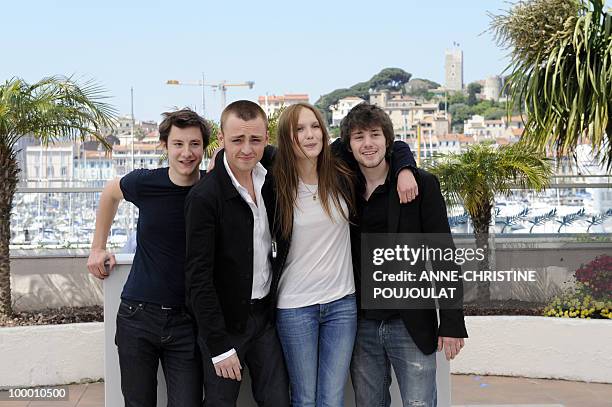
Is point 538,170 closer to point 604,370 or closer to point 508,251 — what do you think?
point 508,251

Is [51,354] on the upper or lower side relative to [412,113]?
lower

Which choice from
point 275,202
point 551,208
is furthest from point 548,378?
point 275,202

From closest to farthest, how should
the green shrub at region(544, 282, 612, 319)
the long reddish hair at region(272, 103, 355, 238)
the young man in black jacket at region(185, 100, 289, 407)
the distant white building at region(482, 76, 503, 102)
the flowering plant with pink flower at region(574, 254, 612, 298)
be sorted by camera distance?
the young man in black jacket at region(185, 100, 289, 407)
the long reddish hair at region(272, 103, 355, 238)
the green shrub at region(544, 282, 612, 319)
the flowering plant with pink flower at region(574, 254, 612, 298)
the distant white building at region(482, 76, 503, 102)

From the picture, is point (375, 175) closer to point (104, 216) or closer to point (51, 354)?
point (104, 216)

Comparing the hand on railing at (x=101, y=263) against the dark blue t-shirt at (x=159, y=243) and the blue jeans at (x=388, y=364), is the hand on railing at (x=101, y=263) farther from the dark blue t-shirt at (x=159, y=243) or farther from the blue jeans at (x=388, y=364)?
the blue jeans at (x=388, y=364)

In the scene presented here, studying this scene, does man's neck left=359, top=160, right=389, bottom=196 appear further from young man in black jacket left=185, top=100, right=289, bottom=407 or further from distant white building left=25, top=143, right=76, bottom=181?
distant white building left=25, top=143, right=76, bottom=181

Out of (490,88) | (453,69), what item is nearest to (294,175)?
(490,88)

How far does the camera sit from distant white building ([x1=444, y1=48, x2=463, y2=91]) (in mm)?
192312

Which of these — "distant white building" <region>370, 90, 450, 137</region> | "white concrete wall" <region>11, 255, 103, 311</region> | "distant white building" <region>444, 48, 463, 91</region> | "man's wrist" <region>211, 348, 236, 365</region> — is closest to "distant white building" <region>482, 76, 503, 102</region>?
"distant white building" <region>370, 90, 450, 137</region>

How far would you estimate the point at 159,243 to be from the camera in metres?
3.08

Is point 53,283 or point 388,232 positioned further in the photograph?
point 53,283

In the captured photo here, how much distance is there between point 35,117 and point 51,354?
198 cm

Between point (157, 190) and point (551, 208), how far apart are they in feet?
17.6

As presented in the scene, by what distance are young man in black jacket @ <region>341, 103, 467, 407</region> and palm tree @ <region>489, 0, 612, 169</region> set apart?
3793 mm
